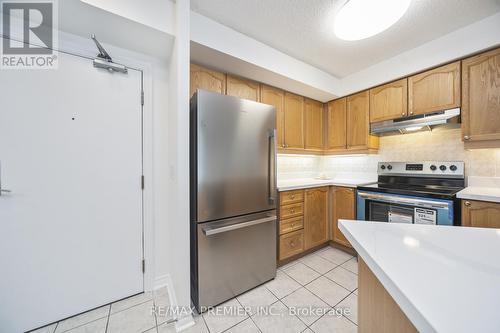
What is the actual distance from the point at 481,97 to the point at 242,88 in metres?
2.36

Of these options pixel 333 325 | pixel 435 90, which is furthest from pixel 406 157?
pixel 333 325

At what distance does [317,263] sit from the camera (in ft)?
7.29

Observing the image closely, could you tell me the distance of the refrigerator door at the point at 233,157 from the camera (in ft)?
4.86

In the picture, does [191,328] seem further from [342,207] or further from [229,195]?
[342,207]

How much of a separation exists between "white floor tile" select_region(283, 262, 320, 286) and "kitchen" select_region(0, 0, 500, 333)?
2 cm

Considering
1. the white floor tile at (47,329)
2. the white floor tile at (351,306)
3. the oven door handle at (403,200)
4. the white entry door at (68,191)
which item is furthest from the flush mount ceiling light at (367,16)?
the white floor tile at (47,329)

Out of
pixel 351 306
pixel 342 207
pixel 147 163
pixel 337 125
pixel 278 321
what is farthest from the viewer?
pixel 337 125

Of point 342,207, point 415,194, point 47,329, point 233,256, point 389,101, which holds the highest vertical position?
point 389,101

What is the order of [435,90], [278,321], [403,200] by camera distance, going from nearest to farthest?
[278,321], [403,200], [435,90]

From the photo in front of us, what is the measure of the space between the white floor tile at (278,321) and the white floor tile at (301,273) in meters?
0.44

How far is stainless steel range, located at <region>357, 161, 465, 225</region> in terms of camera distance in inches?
66.0

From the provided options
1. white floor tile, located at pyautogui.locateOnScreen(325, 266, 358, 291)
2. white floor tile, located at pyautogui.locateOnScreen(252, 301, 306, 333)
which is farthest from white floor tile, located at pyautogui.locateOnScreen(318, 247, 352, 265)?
white floor tile, located at pyautogui.locateOnScreen(252, 301, 306, 333)

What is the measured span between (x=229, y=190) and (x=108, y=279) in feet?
4.33

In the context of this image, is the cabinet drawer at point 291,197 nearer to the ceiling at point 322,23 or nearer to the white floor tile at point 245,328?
the white floor tile at point 245,328
